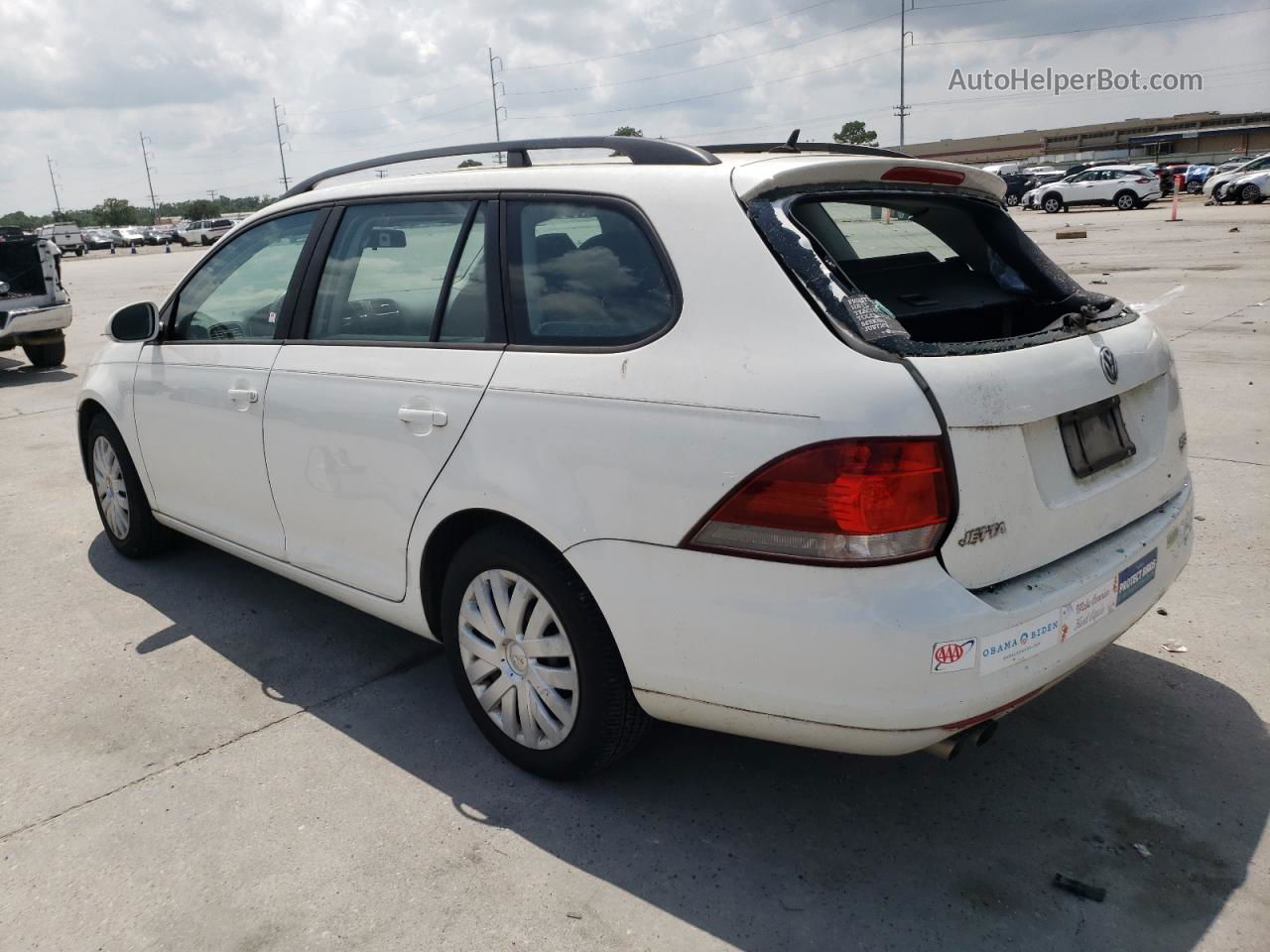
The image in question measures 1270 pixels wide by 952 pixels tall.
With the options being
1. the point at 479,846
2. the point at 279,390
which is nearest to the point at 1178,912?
the point at 479,846

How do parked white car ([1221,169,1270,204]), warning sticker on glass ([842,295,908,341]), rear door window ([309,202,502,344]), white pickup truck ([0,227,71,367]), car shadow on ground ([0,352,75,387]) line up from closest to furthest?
warning sticker on glass ([842,295,908,341]), rear door window ([309,202,502,344]), car shadow on ground ([0,352,75,387]), white pickup truck ([0,227,71,367]), parked white car ([1221,169,1270,204])

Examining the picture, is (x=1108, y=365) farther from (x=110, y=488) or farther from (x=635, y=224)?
(x=110, y=488)

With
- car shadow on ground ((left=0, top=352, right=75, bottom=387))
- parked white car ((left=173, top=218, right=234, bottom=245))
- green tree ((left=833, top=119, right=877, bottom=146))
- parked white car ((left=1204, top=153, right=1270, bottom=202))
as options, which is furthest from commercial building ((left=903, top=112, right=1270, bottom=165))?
car shadow on ground ((left=0, top=352, right=75, bottom=387))

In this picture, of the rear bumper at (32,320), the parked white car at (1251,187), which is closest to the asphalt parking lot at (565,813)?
the rear bumper at (32,320)

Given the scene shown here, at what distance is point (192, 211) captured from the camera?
412 feet

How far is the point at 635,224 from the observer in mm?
2754

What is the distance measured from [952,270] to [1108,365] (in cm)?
98

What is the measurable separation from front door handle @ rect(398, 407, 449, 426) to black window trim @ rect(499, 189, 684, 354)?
0.30 metres

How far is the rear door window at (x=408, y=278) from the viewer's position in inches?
123

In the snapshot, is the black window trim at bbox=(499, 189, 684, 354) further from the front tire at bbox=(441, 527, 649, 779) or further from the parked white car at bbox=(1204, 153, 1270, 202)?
the parked white car at bbox=(1204, 153, 1270, 202)

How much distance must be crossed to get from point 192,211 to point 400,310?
451ft

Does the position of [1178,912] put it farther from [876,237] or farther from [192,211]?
[192,211]

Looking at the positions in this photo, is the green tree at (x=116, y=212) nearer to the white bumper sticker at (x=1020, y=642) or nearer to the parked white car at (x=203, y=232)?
the parked white car at (x=203, y=232)

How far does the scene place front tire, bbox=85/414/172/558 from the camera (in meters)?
4.90
